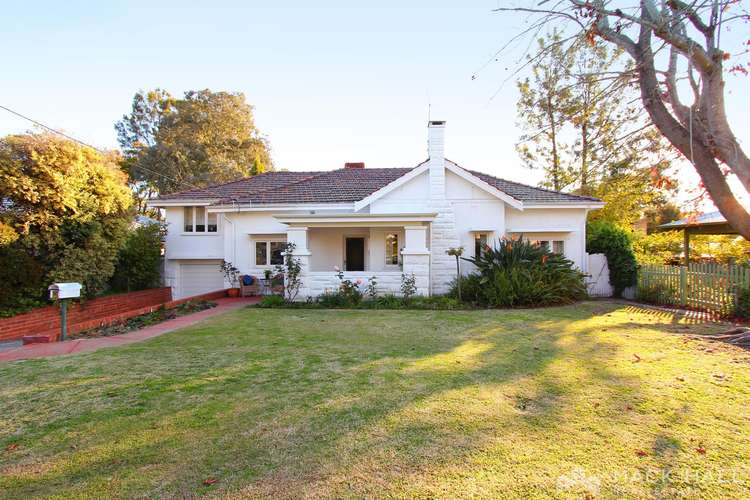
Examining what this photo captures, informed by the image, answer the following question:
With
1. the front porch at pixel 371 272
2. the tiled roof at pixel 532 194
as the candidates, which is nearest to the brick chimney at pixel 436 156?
the tiled roof at pixel 532 194

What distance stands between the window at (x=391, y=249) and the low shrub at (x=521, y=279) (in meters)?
3.34

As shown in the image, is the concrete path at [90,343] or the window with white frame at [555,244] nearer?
the concrete path at [90,343]

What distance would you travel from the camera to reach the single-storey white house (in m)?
12.9

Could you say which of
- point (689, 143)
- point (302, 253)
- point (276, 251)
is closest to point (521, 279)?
point (689, 143)

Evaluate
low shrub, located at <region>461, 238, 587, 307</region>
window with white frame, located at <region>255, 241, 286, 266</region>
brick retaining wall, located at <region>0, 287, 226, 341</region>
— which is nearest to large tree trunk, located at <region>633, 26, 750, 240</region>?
low shrub, located at <region>461, 238, 587, 307</region>

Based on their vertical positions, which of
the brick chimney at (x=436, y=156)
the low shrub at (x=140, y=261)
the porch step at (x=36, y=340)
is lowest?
the porch step at (x=36, y=340)

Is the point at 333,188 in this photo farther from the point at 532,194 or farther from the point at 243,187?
the point at 532,194

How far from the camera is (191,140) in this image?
3056 centimetres

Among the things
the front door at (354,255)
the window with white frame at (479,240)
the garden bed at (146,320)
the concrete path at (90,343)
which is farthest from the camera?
the front door at (354,255)

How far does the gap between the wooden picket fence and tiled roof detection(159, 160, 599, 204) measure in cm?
382

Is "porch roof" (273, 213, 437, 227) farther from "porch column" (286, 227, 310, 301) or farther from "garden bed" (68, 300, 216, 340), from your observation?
"garden bed" (68, 300, 216, 340)

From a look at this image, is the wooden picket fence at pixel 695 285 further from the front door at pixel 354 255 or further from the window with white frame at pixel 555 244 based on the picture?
the front door at pixel 354 255

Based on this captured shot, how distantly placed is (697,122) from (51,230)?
48.2ft

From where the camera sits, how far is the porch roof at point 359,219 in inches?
496
